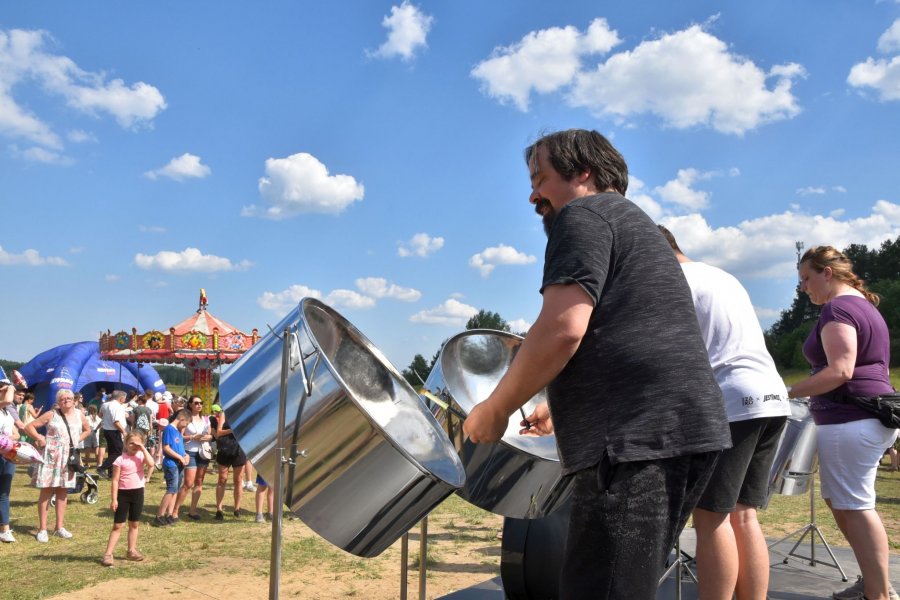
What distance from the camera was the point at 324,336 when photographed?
183 centimetres

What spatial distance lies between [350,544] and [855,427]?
1.78 m

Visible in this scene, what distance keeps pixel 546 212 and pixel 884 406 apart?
1.62 m

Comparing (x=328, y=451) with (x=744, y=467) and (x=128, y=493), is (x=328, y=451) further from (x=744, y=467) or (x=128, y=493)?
(x=128, y=493)

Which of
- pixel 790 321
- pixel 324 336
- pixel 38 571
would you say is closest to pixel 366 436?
pixel 324 336

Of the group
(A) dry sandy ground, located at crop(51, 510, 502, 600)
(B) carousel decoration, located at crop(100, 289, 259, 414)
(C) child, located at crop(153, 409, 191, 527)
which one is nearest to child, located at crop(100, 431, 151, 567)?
(A) dry sandy ground, located at crop(51, 510, 502, 600)

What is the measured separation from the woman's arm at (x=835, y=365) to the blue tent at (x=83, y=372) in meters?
16.9

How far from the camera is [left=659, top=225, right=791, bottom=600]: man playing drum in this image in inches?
69.7

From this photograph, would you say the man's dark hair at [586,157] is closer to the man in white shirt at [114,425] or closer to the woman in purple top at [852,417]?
the woman in purple top at [852,417]

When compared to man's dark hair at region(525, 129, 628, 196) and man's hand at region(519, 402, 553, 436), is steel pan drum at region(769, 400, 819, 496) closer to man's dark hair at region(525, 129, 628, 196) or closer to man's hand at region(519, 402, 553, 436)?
man's hand at region(519, 402, 553, 436)

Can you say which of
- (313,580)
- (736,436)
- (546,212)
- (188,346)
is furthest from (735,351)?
(188,346)

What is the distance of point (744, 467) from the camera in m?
1.82

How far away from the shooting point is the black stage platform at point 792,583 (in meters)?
2.87

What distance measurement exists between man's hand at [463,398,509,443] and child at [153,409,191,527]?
4.83 m

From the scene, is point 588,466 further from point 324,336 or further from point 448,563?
point 448,563
